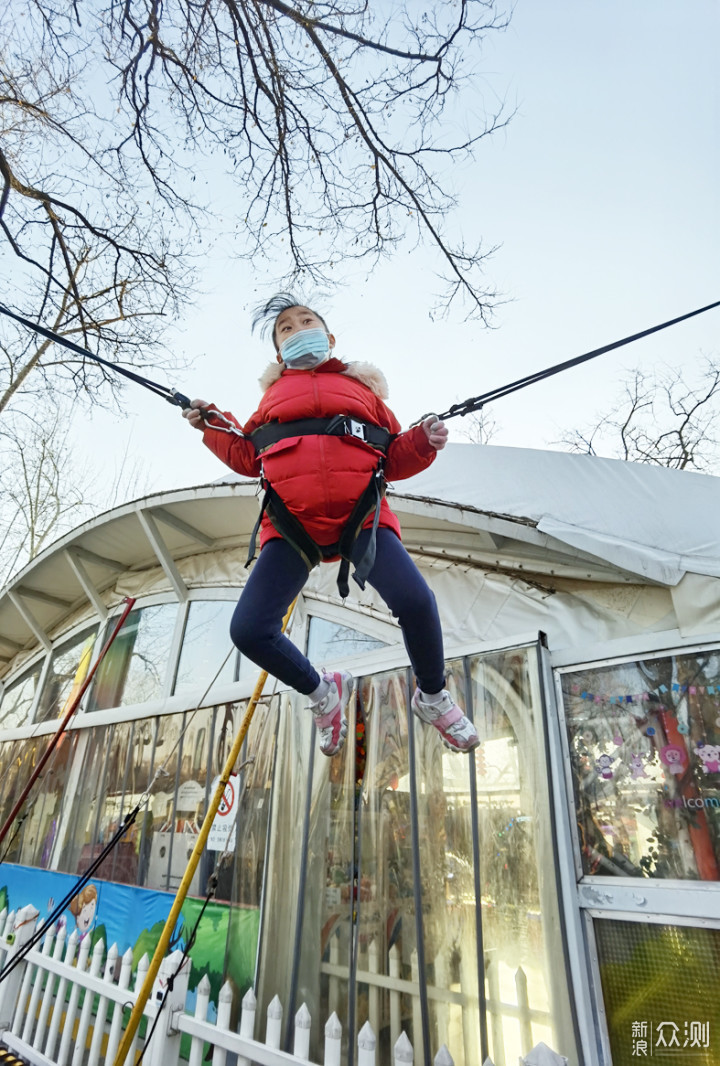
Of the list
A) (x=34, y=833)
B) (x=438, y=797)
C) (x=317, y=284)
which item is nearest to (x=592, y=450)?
(x=317, y=284)

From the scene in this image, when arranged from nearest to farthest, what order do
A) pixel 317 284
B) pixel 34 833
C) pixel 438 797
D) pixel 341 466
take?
1. pixel 341 466
2. pixel 438 797
3. pixel 317 284
4. pixel 34 833

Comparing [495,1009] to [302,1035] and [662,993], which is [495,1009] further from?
[302,1035]

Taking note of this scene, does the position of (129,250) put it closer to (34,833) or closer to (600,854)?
(600,854)

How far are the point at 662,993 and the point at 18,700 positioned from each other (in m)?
7.57

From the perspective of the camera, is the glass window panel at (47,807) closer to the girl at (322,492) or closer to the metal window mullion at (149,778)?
the metal window mullion at (149,778)

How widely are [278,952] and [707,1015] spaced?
2.03m

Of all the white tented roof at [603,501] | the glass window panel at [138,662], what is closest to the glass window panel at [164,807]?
the glass window panel at [138,662]

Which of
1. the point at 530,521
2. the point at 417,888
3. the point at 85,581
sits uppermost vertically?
the point at 85,581

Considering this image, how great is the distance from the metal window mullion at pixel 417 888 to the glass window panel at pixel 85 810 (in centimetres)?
321

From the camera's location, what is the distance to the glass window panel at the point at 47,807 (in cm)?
525

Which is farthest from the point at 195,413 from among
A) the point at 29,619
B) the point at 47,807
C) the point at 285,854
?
the point at 29,619

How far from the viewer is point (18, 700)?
7.34 meters

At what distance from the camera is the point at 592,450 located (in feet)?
39.8

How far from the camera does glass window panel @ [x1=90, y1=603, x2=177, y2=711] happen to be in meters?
5.30
